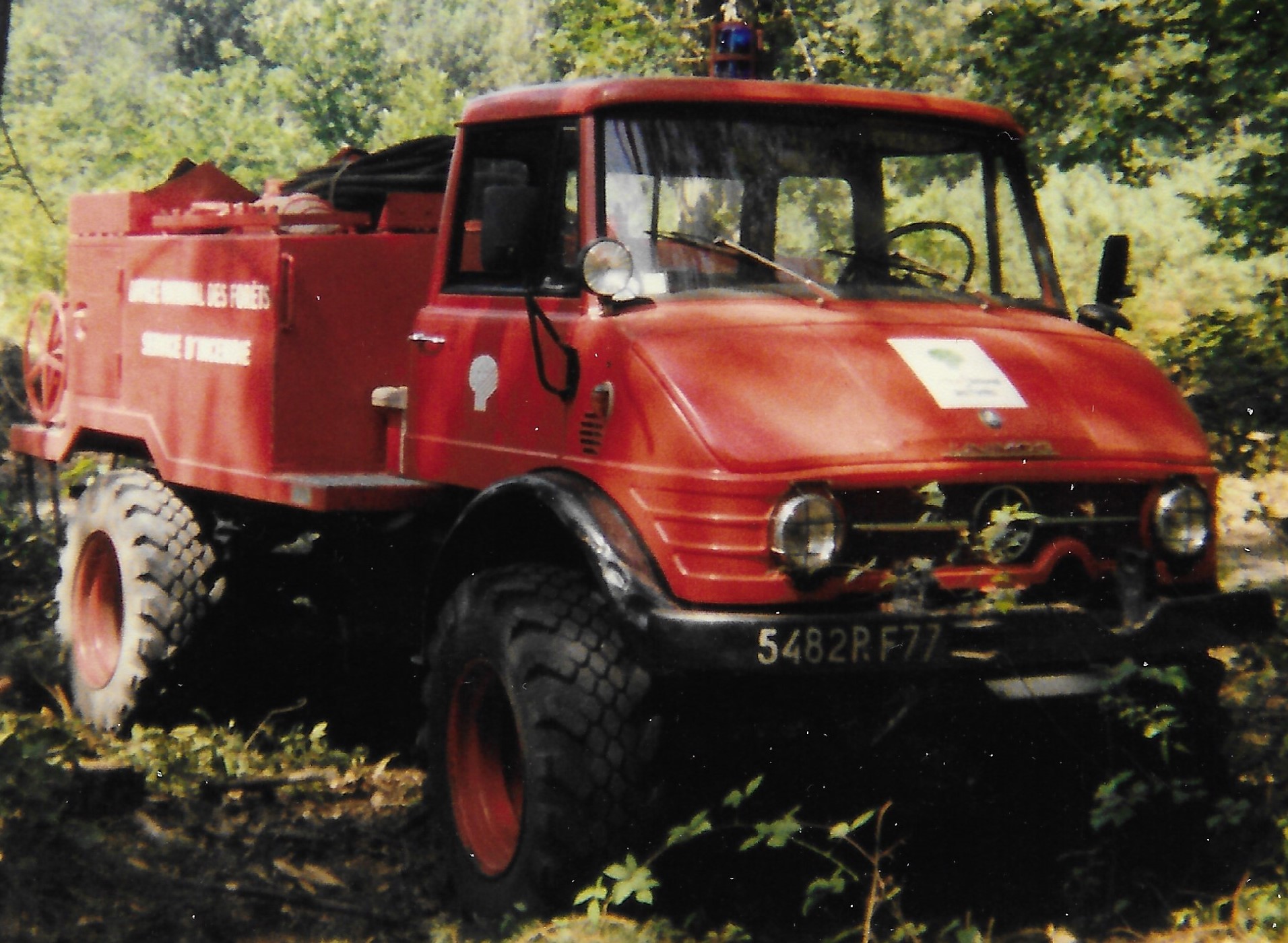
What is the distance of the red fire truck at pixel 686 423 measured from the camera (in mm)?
4559

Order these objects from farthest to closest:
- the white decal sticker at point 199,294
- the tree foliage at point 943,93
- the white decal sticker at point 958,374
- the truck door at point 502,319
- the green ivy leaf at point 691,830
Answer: the tree foliage at point 943,93 → the white decal sticker at point 199,294 → the truck door at point 502,319 → the white decal sticker at point 958,374 → the green ivy leaf at point 691,830

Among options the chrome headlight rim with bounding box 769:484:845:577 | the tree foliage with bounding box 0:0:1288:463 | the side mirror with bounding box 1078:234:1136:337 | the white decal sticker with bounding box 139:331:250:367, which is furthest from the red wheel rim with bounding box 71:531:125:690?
the side mirror with bounding box 1078:234:1136:337

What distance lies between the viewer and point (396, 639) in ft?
21.9

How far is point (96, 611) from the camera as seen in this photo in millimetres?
8133

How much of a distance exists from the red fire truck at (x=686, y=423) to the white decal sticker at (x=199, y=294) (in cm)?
3

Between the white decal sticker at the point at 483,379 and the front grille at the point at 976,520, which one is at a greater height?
the white decal sticker at the point at 483,379

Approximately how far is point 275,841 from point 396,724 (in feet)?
5.46

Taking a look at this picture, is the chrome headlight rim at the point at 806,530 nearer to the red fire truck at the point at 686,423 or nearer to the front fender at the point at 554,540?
the red fire truck at the point at 686,423

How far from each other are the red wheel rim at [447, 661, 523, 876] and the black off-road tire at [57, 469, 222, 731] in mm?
2257

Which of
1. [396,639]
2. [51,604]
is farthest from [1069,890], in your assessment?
[51,604]

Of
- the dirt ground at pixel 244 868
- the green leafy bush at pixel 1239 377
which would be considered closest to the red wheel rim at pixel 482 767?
the dirt ground at pixel 244 868

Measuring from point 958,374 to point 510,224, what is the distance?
1.37 m

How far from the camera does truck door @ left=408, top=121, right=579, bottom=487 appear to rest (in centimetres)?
520

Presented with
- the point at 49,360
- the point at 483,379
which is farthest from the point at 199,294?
the point at 49,360
